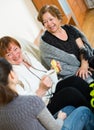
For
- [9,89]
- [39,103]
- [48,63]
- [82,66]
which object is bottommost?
[82,66]

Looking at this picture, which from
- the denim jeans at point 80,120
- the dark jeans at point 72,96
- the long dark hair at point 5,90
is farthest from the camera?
the dark jeans at point 72,96

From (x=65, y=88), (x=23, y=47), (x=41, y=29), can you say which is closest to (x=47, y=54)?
(x=23, y=47)

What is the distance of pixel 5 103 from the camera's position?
1429 millimetres

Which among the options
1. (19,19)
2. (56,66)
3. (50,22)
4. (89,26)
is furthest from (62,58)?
(89,26)

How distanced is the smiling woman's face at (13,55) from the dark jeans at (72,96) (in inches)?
15.5

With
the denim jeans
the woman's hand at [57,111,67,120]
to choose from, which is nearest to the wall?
the woman's hand at [57,111,67,120]

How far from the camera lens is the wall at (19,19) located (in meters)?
3.06

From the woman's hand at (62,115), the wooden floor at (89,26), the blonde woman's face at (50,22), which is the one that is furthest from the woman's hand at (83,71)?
the wooden floor at (89,26)

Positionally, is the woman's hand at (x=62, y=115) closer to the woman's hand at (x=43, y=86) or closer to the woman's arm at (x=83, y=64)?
the woman's hand at (x=43, y=86)

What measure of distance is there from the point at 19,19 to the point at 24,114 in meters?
2.12

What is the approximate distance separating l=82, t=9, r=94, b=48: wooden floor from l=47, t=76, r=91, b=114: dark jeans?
158cm

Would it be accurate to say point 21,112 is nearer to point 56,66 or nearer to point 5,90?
point 5,90

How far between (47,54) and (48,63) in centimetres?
8

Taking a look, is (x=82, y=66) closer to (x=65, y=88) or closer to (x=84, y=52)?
(x=84, y=52)
